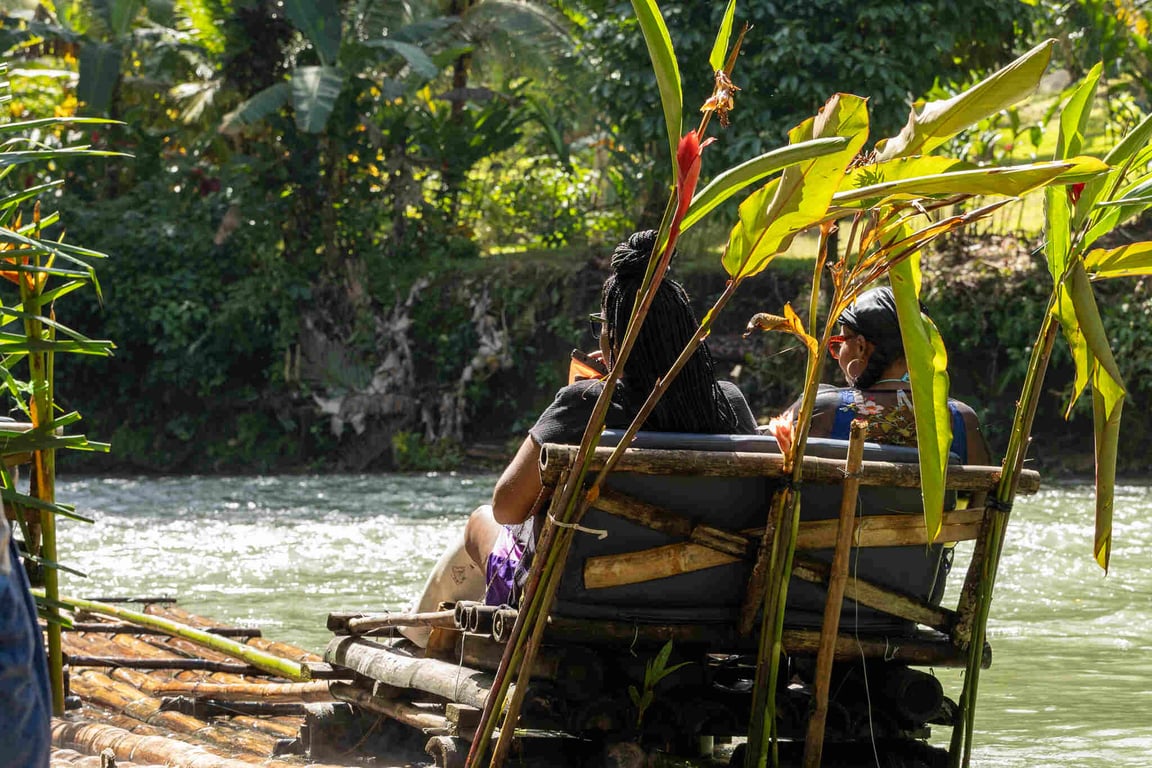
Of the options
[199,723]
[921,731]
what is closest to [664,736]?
[921,731]

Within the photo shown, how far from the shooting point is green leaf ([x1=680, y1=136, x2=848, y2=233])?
2576 millimetres

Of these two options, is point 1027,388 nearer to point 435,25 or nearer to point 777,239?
point 777,239

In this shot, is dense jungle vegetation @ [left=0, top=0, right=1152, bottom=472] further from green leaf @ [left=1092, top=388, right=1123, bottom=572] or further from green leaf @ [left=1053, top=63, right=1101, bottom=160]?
green leaf @ [left=1092, top=388, right=1123, bottom=572]

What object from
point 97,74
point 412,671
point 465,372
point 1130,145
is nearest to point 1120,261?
point 1130,145

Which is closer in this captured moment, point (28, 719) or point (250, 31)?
point (28, 719)

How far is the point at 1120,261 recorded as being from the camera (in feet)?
10.5

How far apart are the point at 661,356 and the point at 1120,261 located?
104 cm

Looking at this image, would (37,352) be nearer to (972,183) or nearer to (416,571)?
(972,183)

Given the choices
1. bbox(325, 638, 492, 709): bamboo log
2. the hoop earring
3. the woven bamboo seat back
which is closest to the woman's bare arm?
the woven bamboo seat back

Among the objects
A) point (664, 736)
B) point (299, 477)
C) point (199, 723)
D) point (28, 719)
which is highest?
point (28, 719)

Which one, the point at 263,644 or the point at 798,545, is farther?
the point at 263,644

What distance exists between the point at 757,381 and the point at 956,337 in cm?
218

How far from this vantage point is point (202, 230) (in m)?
18.9

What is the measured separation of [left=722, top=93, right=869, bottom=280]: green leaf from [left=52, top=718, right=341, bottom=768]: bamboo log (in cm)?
165
